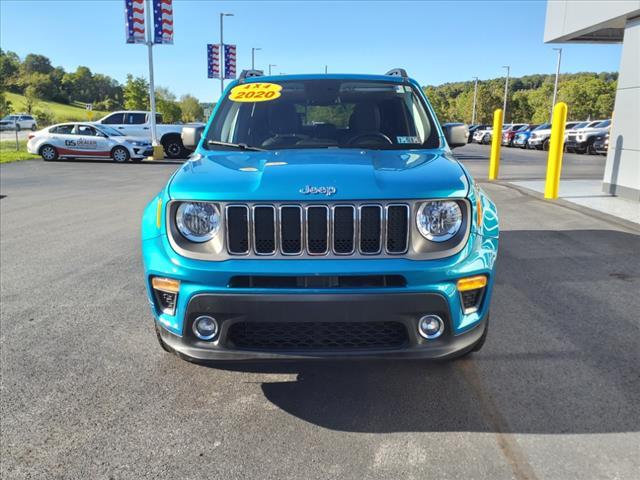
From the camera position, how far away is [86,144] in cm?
2073

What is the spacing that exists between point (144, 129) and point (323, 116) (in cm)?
2145

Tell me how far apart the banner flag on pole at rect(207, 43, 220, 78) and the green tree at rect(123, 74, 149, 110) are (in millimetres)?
29975

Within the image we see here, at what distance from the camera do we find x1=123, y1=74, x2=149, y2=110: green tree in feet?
217

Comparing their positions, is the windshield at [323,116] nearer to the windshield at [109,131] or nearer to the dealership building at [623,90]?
the dealership building at [623,90]

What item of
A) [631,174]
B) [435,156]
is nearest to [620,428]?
[435,156]

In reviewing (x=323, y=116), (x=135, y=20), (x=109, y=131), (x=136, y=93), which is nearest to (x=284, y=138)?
(x=323, y=116)

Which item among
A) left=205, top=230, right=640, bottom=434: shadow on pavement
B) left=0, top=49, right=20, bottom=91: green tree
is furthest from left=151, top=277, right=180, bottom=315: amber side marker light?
left=0, top=49, right=20, bottom=91: green tree

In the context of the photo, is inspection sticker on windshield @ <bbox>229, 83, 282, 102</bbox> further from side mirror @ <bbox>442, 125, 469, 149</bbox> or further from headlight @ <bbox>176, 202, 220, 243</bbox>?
headlight @ <bbox>176, 202, 220, 243</bbox>

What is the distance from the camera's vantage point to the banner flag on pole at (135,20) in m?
22.8

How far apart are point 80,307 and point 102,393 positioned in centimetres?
166

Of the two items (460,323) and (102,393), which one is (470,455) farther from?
(102,393)

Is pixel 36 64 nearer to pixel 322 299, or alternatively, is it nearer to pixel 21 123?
pixel 21 123

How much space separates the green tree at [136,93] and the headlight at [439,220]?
6889 cm

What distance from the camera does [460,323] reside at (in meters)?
2.74
